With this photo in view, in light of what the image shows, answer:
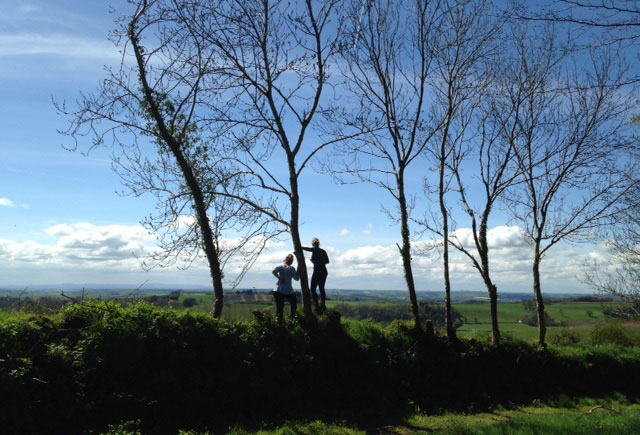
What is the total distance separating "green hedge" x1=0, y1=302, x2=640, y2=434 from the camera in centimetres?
780

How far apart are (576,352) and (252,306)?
1281 cm

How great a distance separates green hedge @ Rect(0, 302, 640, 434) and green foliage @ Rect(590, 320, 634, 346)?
14.7m

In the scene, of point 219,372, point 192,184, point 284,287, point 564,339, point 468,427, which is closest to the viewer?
point 468,427

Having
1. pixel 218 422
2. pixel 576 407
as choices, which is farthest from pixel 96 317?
pixel 576 407

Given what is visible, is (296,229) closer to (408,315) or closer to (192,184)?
(192,184)

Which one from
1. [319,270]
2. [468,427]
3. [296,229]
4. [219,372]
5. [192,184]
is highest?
[192,184]

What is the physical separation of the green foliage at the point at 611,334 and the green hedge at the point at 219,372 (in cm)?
1473

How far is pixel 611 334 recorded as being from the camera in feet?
85.4

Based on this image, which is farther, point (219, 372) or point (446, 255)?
point (446, 255)

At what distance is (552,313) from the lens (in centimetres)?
5909

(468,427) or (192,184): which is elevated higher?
(192,184)

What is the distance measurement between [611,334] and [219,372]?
2580cm

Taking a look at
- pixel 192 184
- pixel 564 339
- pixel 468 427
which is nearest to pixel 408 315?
pixel 468 427

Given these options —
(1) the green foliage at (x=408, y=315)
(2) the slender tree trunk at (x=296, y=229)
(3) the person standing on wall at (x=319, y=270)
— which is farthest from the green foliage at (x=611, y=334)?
(2) the slender tree trunk at (x=296, y=229)
